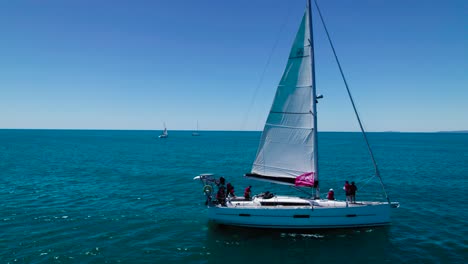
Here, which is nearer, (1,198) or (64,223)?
(64,223)

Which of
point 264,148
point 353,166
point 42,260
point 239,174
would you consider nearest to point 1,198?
point 42,260

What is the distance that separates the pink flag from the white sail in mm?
314

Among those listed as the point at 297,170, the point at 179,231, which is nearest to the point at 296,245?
the point at 297,170

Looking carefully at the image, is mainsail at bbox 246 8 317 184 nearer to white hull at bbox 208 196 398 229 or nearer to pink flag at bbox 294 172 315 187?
pink flag at bbox 294 172 315 187

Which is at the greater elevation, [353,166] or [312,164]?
[312,164]

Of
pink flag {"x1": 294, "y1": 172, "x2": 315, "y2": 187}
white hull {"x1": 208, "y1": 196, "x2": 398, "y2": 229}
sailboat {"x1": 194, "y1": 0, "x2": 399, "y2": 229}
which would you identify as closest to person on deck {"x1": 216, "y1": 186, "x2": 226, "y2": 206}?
sailboat {"x1": 194, "y1": 0, "x2": 399, "y2": 229}

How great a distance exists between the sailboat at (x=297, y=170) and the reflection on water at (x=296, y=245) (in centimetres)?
54

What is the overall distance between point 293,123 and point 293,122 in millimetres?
77

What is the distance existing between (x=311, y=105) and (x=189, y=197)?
17.3 metres

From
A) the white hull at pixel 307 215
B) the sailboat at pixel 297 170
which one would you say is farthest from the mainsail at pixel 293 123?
the white hull at pixel 307 215

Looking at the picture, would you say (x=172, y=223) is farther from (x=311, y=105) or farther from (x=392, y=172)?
(x=392, y=172)

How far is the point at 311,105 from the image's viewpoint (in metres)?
21.3

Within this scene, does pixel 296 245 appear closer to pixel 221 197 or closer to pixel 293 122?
pixel 221 197

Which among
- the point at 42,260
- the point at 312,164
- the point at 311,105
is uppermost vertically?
the point at 311,105
